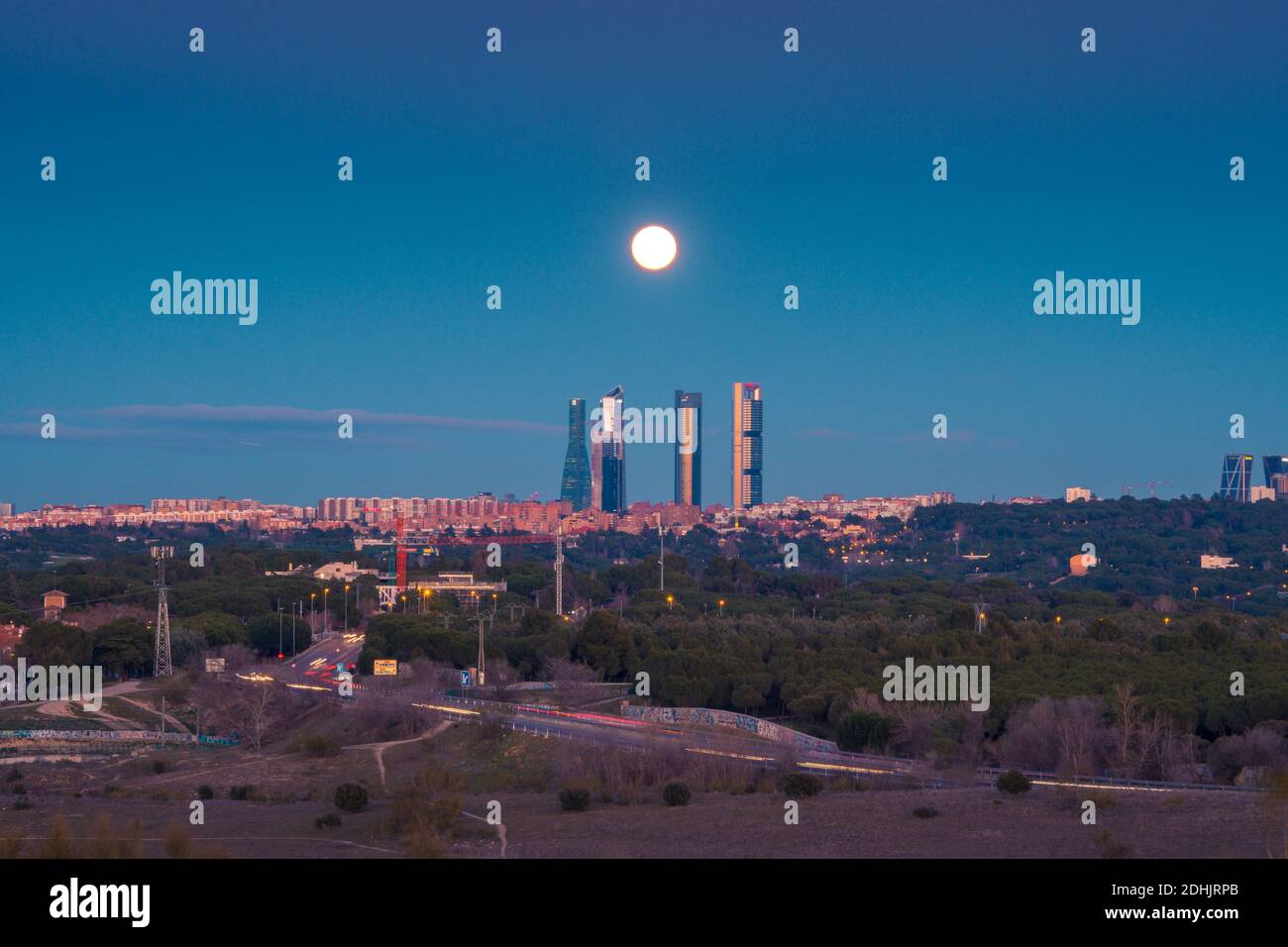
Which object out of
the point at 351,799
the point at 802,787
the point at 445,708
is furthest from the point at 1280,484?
the point at 351,799

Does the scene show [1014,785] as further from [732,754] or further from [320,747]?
[320,747]

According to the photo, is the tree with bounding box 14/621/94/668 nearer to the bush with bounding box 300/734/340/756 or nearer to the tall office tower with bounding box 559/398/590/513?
the bush with bounding box 300/734/340/756

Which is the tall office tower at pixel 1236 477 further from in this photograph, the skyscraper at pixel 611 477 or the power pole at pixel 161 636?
the power pole at pixel 161 636

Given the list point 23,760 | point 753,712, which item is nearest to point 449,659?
point 753,712

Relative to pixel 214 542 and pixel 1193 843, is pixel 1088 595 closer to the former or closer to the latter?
pixel 1193 843

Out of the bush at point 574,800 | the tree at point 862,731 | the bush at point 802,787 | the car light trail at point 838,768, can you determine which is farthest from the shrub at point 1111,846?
the tree at point 862,731

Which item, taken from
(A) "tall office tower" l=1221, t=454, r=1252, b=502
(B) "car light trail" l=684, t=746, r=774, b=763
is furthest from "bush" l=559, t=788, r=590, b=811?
(A) "tall office tower" l=1221, t=454, r=1252, b=502
